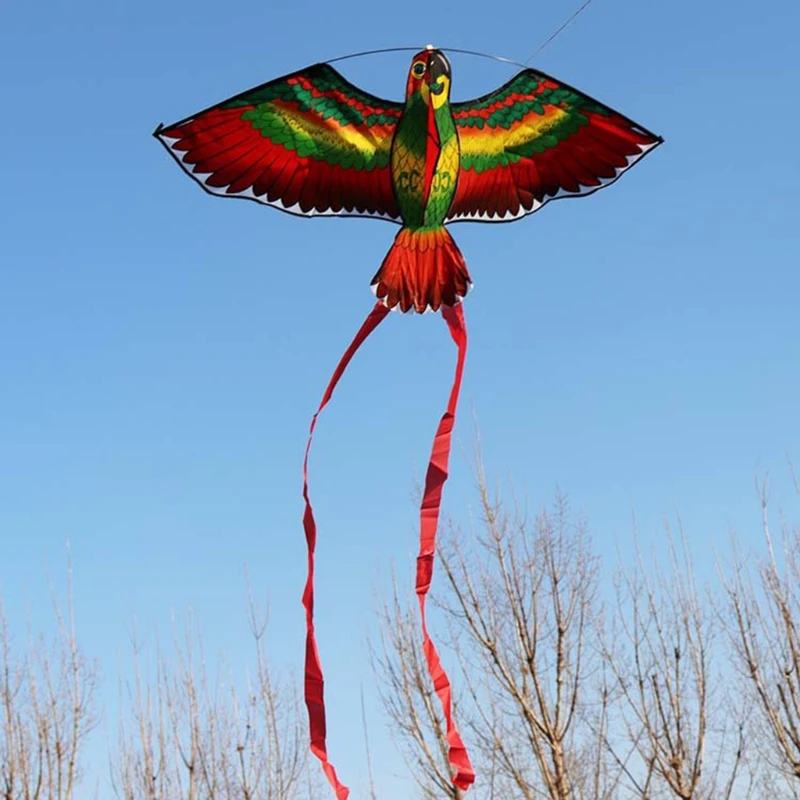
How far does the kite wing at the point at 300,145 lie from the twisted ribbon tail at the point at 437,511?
548 millimetres

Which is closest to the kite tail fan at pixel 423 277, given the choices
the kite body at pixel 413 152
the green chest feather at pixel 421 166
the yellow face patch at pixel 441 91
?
the kite body at pixel 413 152

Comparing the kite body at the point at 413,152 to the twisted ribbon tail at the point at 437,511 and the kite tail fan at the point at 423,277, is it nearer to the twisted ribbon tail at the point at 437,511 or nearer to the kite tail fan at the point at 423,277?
the kite tail fan at the point at 423,277

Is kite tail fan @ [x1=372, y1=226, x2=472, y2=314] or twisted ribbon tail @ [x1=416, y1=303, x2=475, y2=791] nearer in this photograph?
twisted ribbon tail @ [x1=416, y1=303, x2=475, y2=791]

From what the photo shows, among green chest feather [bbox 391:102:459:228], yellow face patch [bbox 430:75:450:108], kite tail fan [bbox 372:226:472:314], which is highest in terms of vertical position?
yellow face patch [bbox 430:75:450:108]

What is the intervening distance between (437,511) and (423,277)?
0.91 meters

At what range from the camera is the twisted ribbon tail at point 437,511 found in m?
4.31

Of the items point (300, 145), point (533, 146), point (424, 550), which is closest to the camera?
point (424, 550)

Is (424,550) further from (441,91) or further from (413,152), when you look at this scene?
(441,91)

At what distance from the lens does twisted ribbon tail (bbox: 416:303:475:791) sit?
14.1 ft

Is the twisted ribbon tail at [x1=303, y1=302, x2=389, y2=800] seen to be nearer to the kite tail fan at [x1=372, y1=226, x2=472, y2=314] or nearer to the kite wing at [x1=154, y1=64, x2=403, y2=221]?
the kite tail fan at [x1=372, y1=226, x2=472, y2=314]

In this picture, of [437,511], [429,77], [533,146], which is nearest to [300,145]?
[429,77]

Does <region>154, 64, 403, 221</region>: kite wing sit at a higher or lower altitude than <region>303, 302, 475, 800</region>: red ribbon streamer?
higher

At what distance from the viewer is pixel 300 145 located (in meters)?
4.62

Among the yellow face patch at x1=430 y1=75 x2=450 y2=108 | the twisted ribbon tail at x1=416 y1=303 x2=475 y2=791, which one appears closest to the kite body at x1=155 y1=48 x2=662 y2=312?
the yellow face patch at x1=430 y1=75 x2=450 y2=108
